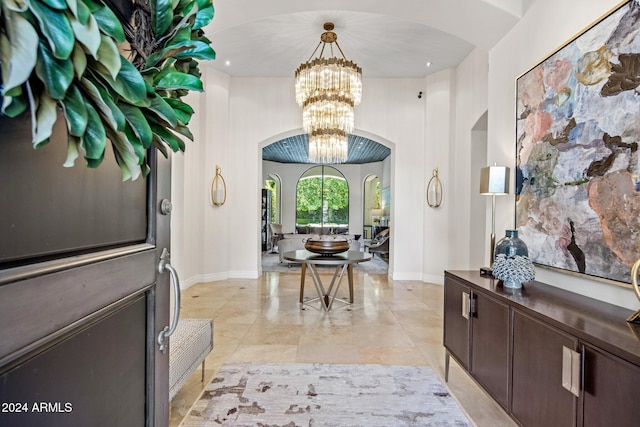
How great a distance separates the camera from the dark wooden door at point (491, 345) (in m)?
1.78

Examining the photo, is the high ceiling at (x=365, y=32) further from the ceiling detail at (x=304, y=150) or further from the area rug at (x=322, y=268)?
the area rug at (x=322, y=268)

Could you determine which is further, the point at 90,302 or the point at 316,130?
the point at 316,130

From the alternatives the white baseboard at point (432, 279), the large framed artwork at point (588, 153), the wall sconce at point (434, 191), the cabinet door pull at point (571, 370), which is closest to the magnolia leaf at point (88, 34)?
the cabinet door pull at point (571, 370)

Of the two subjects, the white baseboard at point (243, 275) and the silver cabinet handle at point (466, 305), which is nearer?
the silver cabinet handle at point (466, 305)

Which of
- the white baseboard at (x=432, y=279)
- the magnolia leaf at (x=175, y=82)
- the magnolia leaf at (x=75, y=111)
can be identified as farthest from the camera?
the white baseboard at (x=432, y=279)

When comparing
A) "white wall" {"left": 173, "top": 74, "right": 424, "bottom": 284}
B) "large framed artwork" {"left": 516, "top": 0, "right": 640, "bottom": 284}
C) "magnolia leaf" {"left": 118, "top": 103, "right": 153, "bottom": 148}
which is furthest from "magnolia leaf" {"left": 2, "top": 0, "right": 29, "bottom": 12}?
"white wall" {"left": 173, "top": 74, "right": 424, "bottom": 284}

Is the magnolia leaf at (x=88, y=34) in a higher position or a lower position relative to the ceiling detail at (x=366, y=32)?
lower

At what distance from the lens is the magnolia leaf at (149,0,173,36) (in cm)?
81

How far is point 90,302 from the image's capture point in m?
0.75

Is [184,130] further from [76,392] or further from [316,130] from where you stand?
[316,130]

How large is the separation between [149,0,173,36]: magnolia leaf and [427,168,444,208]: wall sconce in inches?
225

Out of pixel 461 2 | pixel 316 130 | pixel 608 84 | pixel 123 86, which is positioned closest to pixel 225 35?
pixel 316 130

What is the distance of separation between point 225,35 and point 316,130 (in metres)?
1.85

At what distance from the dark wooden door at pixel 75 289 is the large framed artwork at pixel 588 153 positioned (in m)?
2.08
